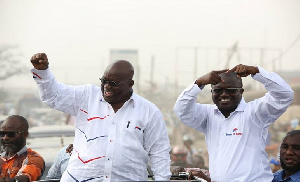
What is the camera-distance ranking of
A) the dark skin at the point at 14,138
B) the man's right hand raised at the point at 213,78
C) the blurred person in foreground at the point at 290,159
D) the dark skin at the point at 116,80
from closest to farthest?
1. the dark skin at the point at 116,80
2. the man's right hand raised at the point at 213,78
3. the blurred person in foreground at the point at 290,159
4. the dark skin at the point at 14,138

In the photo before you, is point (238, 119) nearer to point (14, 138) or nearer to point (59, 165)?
point (59, 165)

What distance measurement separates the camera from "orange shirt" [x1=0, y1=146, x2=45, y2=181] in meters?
4.93

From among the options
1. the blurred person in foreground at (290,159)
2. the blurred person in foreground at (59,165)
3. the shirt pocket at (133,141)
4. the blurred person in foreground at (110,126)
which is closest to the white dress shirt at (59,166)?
the blurred person in foreground at (59,165)

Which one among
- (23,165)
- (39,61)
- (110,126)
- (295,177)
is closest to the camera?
(39,61)

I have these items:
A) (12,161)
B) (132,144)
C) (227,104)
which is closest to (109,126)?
(132,144)

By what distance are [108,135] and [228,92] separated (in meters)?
1.04

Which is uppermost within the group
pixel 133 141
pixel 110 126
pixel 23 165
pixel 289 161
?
pixel 110 126

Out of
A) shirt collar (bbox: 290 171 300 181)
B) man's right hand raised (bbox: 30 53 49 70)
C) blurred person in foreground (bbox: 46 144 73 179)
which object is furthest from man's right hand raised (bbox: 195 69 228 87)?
blurred person in foreground (bbox: 46 144 73 179)

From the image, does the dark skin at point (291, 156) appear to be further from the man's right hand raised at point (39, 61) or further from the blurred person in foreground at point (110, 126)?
the man's right hand raised at point (39, 61)

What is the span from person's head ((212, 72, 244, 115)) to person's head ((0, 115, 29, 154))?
1.69 m

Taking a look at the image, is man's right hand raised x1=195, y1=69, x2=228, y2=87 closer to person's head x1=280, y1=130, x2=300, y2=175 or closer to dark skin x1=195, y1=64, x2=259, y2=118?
dark skin x1=195, y1=64, x2=259, y2=118

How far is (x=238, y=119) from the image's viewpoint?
470cm

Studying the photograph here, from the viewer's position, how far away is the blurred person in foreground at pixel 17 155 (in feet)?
16.3

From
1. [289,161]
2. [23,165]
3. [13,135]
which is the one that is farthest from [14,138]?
[289,161]
